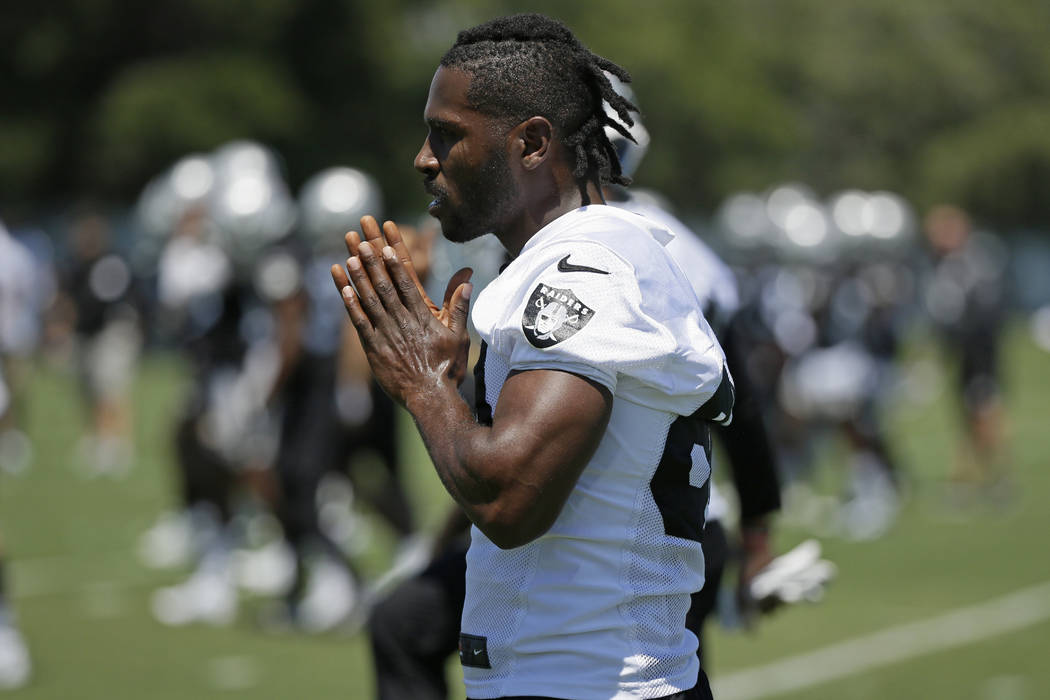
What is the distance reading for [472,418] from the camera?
8.48 ft

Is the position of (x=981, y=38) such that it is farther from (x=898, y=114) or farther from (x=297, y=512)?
(x=297, y=512)

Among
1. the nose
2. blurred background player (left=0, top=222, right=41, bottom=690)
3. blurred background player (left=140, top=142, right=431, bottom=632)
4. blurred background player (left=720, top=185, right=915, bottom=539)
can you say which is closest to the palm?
the nose

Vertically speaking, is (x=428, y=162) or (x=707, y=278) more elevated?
(x=428, y=162)

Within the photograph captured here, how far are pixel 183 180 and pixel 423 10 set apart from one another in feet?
98.2

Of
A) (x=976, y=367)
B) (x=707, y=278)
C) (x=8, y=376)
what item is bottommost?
(x=976, y=367)

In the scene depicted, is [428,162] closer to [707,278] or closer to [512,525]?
[512,525]

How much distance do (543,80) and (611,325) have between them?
0.51 m

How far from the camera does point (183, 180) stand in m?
11.9

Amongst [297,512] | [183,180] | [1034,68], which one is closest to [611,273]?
[297,512]

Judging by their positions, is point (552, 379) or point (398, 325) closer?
point (552, 379)

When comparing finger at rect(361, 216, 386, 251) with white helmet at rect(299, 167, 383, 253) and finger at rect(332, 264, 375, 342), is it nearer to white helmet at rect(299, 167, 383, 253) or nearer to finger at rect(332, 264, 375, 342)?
finger at rect(332, 264, 375, 342)

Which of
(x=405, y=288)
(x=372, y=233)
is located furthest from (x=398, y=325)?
(x=372, y=233)

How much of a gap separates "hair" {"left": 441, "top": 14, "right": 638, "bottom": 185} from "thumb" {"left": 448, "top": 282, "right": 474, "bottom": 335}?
279 millimetres

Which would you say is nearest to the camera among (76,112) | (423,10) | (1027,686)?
(1027,686)
